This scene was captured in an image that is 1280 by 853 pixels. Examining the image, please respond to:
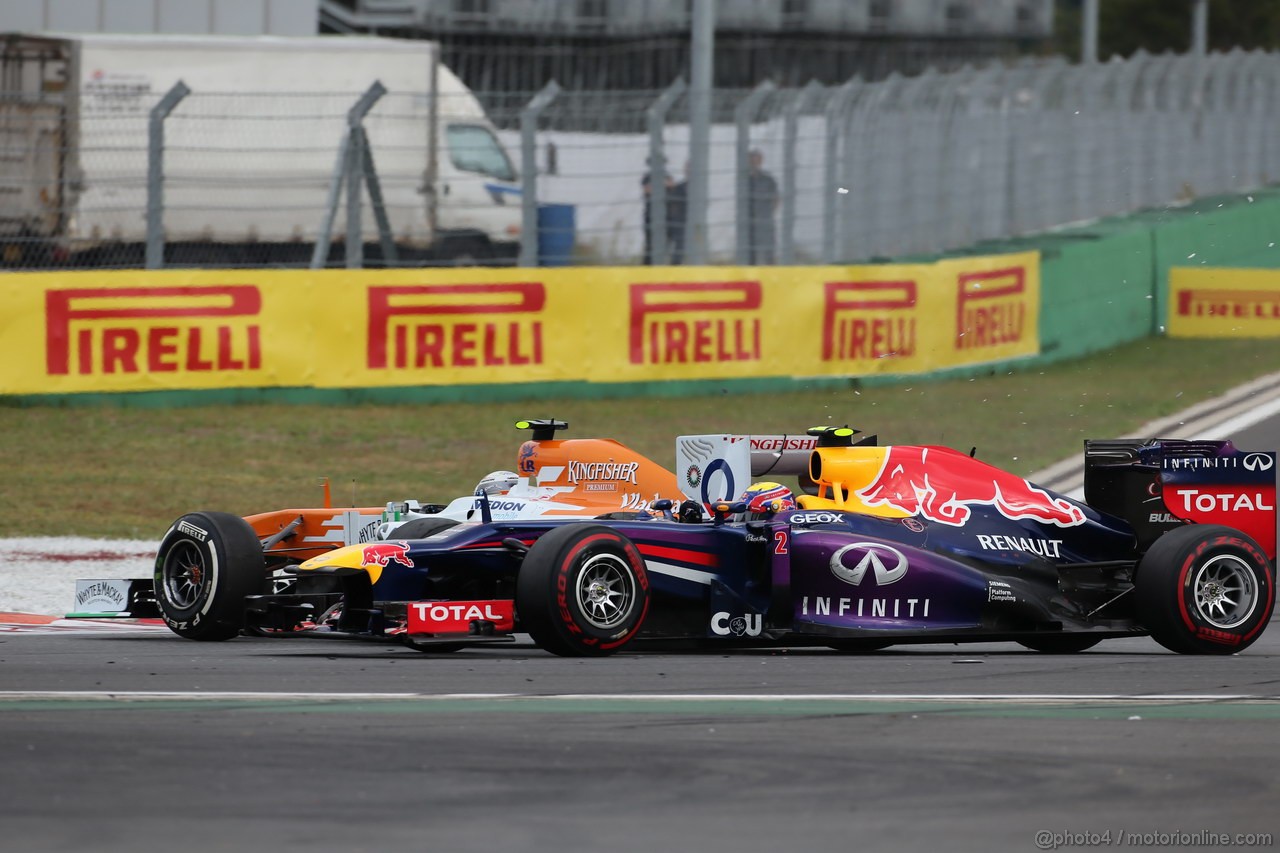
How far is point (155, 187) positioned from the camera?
58.1 ft

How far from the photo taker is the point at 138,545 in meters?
13.4

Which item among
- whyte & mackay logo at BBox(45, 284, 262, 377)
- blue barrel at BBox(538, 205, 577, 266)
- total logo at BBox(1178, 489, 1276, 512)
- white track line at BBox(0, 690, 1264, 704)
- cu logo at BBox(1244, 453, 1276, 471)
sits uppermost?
blue barrel at BBox(538, 205, 577, 266)

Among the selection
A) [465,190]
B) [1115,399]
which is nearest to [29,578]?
[465,190]

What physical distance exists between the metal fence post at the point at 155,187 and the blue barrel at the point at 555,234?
313cm

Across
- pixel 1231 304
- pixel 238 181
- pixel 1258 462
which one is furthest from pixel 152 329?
pixel 1231 304

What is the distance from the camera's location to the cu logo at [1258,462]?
1066 centimetres

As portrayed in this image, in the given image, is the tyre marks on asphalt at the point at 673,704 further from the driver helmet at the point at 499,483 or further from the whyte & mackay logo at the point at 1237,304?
the whyte & mackay logo at the point at 1237,304

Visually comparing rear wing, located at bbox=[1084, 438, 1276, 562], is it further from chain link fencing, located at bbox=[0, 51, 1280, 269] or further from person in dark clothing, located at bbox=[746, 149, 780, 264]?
person in dark clothing, located at bbox=[746, 149, 780, 264]

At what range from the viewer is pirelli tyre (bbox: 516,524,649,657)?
8.91 m

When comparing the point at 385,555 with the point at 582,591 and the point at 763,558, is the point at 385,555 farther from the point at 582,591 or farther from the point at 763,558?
the point at 763,558

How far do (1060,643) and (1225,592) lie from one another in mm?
858

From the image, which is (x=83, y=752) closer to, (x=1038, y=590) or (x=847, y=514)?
(x=847, y=514)

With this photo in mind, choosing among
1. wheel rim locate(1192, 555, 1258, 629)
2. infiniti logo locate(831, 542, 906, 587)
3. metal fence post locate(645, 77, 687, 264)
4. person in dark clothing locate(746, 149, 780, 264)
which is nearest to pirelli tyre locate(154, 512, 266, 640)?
infiniti logo locate(831, 542, 906, 587)

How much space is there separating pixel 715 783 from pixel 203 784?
1.45 m
